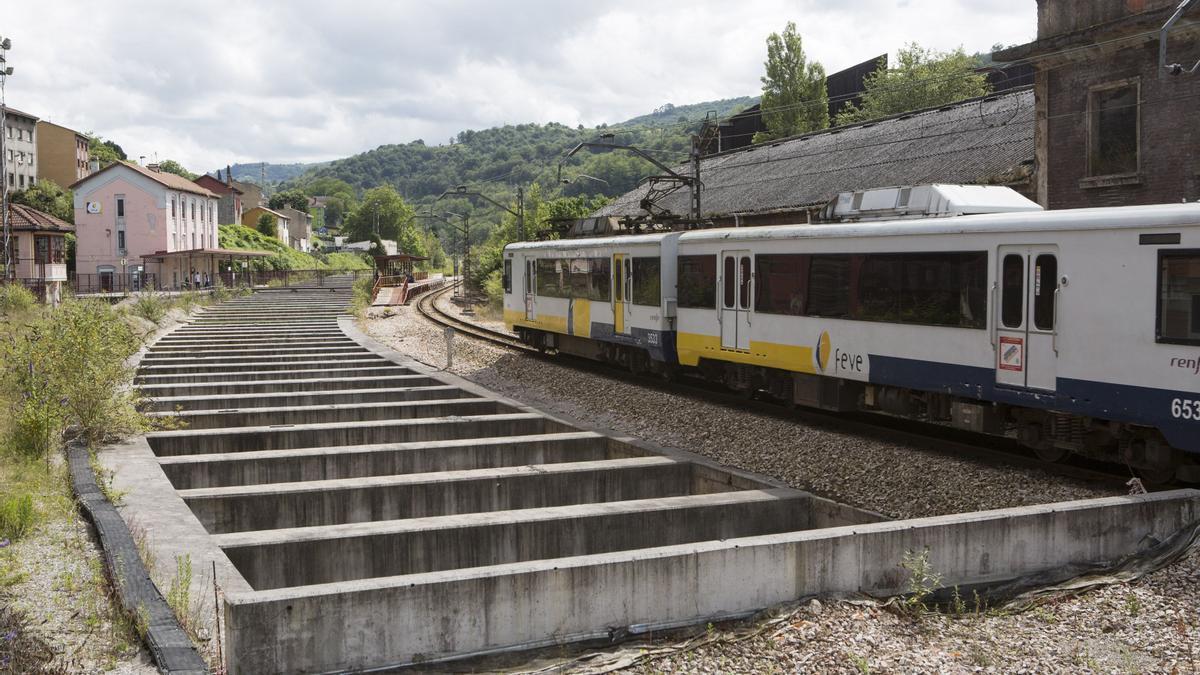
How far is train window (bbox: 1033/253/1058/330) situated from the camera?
11656 mm

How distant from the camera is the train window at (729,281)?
17484mm

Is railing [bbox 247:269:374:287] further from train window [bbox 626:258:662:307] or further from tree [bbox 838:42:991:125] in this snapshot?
train window [bbox 626:258:662:307]

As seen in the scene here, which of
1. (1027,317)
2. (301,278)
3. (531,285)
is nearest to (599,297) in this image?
(531,285)

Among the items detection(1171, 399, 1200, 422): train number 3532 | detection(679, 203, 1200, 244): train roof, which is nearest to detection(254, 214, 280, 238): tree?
detection(679, 203, 1200, 244): train roof

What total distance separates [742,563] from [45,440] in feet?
32.7

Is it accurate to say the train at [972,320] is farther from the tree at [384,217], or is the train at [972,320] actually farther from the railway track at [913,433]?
the tree at [384,217]

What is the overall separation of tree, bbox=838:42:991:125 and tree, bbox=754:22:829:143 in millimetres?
2030

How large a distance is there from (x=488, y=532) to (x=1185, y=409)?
6.69 m

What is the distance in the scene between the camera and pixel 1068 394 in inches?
451

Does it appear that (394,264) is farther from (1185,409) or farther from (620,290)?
(1185,409)

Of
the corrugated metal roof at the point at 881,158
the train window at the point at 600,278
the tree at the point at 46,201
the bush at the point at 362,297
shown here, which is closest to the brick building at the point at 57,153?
the tree at the point at 46,201

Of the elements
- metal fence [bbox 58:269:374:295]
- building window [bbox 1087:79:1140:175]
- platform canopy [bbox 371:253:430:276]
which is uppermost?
building window [bbox 1087:79:1140:175]

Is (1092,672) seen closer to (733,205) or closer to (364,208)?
(733,205)

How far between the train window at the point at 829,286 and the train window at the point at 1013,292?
2749 millimetres
